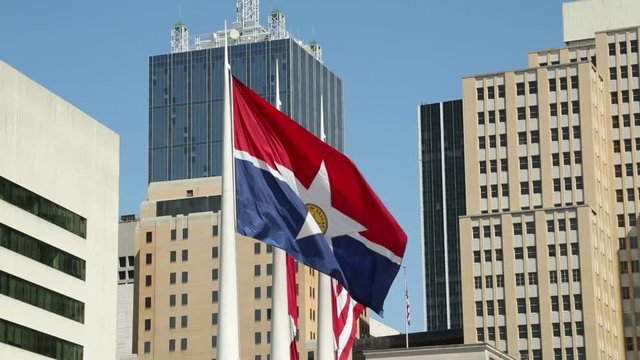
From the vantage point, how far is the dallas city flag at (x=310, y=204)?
41.6 meters

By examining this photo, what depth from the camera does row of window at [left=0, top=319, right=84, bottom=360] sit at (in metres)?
103

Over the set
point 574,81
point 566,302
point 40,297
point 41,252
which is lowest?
point 40,297

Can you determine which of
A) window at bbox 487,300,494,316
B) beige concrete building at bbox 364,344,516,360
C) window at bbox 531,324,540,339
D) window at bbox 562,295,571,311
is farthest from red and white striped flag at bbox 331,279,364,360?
window at bbox 487,300,494,316

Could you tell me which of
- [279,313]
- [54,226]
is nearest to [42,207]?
[54,226]

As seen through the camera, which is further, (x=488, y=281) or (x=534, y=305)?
(x=488, y=281)

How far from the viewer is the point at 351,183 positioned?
148 feet

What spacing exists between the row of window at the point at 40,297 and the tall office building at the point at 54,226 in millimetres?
68

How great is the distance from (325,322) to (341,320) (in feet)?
6.34

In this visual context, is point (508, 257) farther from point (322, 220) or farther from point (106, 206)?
point (322, 220)

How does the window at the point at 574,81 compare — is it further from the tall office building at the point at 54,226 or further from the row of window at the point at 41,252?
the row of window at the point at 41,252

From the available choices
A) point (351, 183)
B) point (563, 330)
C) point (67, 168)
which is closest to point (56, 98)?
point (67, 168)

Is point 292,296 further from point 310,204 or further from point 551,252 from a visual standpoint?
point 551,252

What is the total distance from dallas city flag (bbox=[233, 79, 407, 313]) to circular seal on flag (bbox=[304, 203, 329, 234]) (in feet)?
0.09

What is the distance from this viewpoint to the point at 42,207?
108562 mm
